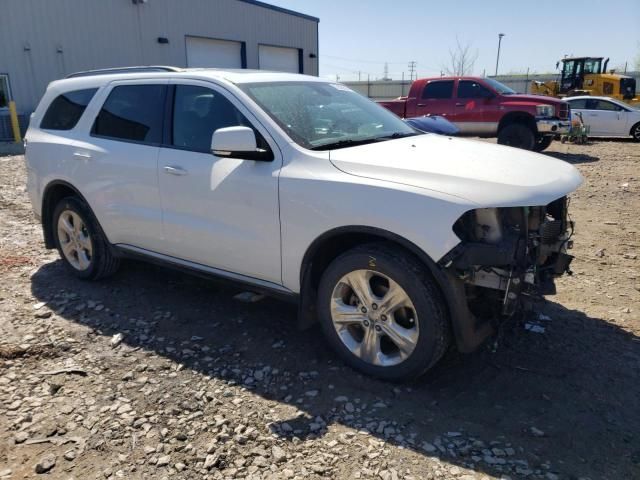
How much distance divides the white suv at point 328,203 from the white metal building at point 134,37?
49.2 ft

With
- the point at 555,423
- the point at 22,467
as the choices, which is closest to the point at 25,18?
the point at 22,467

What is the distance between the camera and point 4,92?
1688 cm

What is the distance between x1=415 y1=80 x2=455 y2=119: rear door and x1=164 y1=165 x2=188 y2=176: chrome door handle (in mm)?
11171

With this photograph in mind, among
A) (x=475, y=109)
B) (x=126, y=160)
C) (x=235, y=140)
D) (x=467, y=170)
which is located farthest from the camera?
(x=475, y=109)

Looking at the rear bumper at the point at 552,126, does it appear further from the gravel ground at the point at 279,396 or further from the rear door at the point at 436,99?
the gravel ground at the point at 279,396

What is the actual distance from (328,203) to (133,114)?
211 centimetres

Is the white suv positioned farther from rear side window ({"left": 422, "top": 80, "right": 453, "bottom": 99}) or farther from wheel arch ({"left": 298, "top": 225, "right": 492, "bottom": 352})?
rear side window ({"left": 422, "top": 80, "right": 453, "bottom": 99})

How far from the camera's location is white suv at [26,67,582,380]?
2.90 m

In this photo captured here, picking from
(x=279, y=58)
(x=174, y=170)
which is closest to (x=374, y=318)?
(x=174, y=170)

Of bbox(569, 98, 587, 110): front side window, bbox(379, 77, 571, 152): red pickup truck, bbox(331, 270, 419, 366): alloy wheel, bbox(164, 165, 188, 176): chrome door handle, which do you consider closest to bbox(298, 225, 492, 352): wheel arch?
bbox(331, 270, 419, 366): alloy wheel

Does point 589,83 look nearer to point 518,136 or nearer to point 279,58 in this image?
point 518,136

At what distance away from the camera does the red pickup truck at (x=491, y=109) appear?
12758 mm

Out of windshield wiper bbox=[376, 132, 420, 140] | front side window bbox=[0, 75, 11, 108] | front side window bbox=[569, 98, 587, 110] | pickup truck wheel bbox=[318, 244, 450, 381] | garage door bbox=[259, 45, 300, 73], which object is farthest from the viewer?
garage door bbox=[259, 45, 300, 73]

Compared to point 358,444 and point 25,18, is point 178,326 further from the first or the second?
point 25,18
